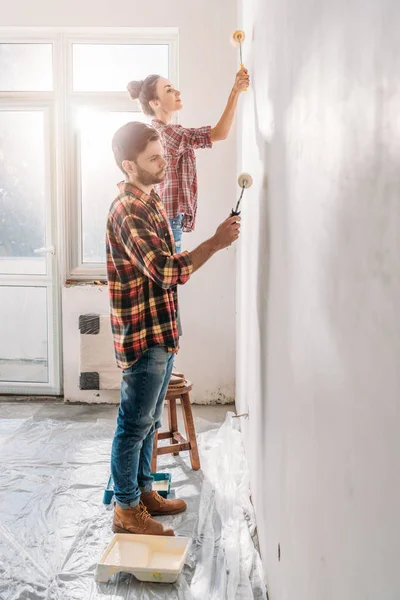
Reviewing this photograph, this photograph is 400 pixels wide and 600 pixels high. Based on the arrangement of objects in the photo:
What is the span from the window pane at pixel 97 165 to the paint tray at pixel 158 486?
1.89m

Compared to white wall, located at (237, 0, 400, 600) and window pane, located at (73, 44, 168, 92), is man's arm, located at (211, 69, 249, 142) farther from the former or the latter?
window pane, located at (73, 44, 168, 92)

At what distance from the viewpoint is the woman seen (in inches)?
97.7

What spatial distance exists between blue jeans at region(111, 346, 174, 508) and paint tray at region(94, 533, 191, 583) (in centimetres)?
16

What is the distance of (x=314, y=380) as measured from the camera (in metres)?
1.06

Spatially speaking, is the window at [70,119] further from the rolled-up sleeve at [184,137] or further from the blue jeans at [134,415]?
the blue jeans at [134,415]

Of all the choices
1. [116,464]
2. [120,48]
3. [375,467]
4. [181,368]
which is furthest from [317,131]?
[120,48]

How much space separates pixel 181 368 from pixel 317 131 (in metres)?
3.00

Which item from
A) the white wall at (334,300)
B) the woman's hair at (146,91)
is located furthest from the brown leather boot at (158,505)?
the woman's hair at (146,91)

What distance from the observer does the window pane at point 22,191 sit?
4.03 metres

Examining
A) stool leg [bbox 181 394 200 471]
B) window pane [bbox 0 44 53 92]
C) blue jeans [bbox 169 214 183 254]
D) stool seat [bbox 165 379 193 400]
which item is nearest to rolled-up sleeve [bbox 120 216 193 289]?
blue jeans [bbox 169 214 183 254]

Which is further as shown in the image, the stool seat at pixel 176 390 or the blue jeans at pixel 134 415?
the stool seat at pixel 176 390

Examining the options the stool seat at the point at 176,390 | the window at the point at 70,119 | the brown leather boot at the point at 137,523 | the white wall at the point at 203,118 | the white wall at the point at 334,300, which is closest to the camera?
the white wall at the point at 334,300

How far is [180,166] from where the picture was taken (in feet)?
8.43

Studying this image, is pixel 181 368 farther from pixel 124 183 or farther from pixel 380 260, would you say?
pixel 380 260
